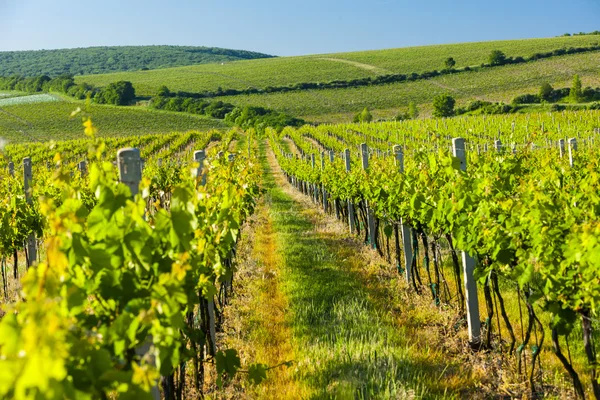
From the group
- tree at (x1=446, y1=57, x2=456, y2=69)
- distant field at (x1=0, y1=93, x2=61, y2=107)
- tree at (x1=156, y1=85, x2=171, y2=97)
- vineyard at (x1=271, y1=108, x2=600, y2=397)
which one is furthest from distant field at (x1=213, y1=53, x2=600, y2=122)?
vineyard at (x1=271, y1=108, x2=600, y2=397)

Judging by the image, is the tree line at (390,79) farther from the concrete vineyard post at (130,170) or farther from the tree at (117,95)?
the concrete vineyard post at (130,170)

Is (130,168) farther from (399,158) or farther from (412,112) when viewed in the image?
(412,112)

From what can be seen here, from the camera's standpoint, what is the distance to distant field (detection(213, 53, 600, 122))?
213 ft

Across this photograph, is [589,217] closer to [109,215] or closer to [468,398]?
[468,398]

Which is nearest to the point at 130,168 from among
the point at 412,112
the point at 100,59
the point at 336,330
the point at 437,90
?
the point at 336,330

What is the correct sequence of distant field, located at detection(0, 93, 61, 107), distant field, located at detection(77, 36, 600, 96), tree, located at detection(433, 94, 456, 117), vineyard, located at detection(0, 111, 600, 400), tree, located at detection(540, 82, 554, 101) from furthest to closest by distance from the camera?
1. distant field, located at detection(77, 36, 600, 96)
2. distant field, located at detection(0, 93, 61, 107)
3. tree, located at detection(540, 82, 554, 101)
4. tree, located at detection(433, 94, 456, 117)
5. vineyard, located at detection(0, 111, 600, 400)

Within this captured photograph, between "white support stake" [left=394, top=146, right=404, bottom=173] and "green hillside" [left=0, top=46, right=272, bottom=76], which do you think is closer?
→ "white support stake" [left=394, top=146, right=404, bottom=173]

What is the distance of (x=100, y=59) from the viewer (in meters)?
144

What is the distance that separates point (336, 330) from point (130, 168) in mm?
2614

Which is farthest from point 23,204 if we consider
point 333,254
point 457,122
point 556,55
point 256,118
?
point 556,55

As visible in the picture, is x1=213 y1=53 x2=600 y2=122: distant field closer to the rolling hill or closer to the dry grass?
the rolling hill

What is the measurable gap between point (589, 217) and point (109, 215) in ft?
8.73

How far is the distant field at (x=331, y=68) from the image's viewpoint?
276ft

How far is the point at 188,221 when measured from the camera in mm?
1919
